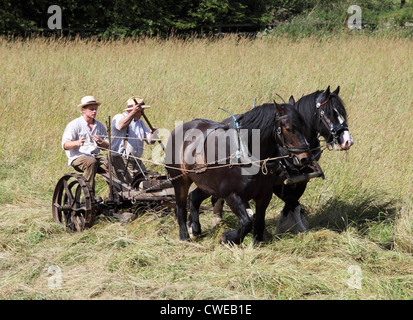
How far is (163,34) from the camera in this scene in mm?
17250

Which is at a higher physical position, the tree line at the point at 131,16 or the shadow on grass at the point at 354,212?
the tree line at the point at 131,16

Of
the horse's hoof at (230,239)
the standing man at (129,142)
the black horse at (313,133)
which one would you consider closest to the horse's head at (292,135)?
the black horse at (313,133)

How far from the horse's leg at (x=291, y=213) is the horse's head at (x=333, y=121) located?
0.70m

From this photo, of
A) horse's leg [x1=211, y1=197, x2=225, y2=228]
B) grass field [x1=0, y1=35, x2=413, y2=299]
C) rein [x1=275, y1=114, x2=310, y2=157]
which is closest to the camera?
grass field [x1=0, y1=35, x2=413, y2=299]

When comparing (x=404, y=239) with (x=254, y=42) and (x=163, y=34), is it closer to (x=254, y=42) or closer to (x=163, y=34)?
(x=254, y=42)

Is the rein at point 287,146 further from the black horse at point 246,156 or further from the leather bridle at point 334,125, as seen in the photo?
the leather bridle at point 334,125

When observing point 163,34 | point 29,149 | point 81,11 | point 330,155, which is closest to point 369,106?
point 330,155

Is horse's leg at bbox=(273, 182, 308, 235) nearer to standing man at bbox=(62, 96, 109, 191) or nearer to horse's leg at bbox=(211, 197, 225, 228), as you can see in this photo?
horse's leg at bbox=(211, 197, 225, 228)

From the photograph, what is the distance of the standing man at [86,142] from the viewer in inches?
249

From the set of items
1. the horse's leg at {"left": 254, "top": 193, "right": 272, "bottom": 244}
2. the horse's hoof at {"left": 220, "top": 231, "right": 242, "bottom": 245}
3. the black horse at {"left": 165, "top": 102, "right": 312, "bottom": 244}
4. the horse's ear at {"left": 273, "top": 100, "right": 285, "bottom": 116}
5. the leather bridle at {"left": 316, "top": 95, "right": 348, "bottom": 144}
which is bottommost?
the horse's hoof at {"left": 220, "top": 231, "right": 242, "bottom": 245}

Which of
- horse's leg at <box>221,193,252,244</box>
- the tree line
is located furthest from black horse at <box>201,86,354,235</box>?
the tree line

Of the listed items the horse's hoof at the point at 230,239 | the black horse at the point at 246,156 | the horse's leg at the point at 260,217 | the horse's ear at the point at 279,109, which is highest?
the horse's ear at the point at 279,109

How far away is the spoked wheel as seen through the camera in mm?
6027

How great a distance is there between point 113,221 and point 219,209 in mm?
1221
